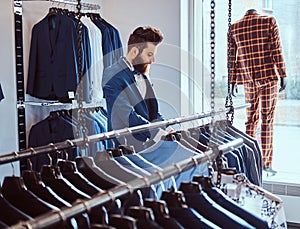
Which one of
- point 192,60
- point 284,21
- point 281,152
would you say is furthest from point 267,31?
point 281,152

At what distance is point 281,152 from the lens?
4.16 meters

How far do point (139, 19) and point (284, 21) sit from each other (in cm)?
128

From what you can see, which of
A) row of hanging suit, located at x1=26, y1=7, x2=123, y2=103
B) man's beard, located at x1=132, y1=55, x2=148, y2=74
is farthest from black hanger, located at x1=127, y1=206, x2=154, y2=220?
row of hanging suit, located at x1=26, y1=7, x2=123, y2=103

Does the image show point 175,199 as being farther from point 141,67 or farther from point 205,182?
point 141,67

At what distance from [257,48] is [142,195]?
9.30 ft

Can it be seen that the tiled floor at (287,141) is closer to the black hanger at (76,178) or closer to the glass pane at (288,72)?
the glass pane at (288,72)

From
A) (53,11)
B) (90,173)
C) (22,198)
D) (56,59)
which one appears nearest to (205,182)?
(90,173)

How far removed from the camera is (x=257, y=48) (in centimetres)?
393

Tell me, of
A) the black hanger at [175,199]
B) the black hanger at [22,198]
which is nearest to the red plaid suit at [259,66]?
the black hanger at [175,199]

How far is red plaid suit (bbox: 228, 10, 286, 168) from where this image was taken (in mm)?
3889

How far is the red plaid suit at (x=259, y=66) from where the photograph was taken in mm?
3889

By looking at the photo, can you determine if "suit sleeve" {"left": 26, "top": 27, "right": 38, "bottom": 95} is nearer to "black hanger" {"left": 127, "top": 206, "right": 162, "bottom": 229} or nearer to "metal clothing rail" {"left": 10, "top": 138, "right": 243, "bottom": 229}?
"metal clothing rail" {"left": 10, "top": 138, "right": 243, "bottom": 229}

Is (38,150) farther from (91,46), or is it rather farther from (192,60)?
(192,60)

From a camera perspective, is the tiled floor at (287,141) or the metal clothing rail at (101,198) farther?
the tiled floor at (287,141)
